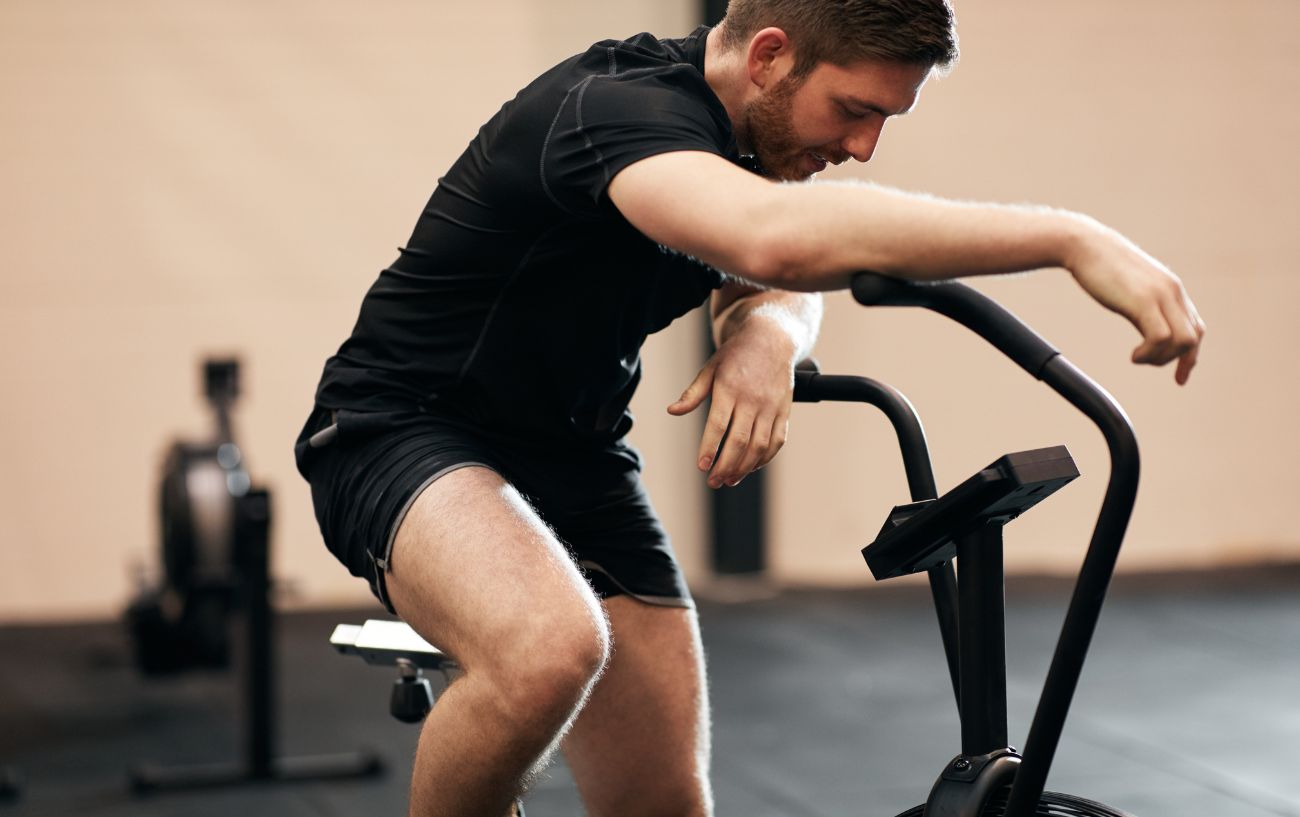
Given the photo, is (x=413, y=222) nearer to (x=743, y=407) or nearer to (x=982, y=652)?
(x=743, y=407)

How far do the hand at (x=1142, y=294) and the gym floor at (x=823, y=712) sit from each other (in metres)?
2.31

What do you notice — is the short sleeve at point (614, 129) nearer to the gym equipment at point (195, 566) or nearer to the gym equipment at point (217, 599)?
the gym equipment at point (217, 599)

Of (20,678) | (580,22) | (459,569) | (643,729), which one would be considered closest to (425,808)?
(459,569)

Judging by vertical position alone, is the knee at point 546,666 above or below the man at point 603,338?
below

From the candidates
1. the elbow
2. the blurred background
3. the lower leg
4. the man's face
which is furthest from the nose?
the blurred background

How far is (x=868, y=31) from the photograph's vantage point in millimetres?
1509

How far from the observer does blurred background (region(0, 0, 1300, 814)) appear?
16.9 ft

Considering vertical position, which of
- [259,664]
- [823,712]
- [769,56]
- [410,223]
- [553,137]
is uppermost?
[769,56]

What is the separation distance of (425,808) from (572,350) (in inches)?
21.7

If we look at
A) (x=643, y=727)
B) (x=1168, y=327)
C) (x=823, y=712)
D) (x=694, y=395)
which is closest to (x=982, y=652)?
(x=1168, y=327)

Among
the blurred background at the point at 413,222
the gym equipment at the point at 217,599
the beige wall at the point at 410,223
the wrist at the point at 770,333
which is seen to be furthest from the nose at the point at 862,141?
the beige wall at the point at 410,223

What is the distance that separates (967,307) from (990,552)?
0.25 metres

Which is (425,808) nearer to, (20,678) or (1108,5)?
(20,678)

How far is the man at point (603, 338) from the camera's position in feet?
4.18
